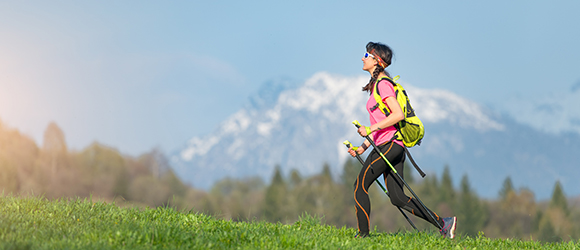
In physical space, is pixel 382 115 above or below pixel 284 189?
below

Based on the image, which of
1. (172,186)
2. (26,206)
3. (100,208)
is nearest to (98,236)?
(100,208)

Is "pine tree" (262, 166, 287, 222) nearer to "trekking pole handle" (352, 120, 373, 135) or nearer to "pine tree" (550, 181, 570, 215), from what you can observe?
"pine tree" (550, 181, 570, 215)

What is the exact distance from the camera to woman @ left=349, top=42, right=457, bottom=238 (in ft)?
23.9

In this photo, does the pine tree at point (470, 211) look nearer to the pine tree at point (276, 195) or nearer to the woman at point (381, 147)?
the pine tree at point (276, 195)

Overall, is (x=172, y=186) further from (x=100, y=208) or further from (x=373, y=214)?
(x=100, y=208)

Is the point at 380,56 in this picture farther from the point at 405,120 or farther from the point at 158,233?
the point at 158,233

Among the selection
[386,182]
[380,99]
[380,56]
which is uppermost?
[380,56]

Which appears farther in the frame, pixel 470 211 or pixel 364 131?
pixel 470 211

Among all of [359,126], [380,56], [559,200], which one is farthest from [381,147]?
[559,200]

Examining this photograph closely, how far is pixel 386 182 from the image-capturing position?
7.88 metres

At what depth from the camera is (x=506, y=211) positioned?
5374 inches

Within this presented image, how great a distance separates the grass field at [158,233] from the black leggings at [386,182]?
39 centimetres

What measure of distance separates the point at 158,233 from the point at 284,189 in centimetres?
12328

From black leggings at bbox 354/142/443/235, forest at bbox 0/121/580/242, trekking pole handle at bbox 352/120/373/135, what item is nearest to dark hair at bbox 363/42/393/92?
trekking pole handle at bbox 352/120/373/135
